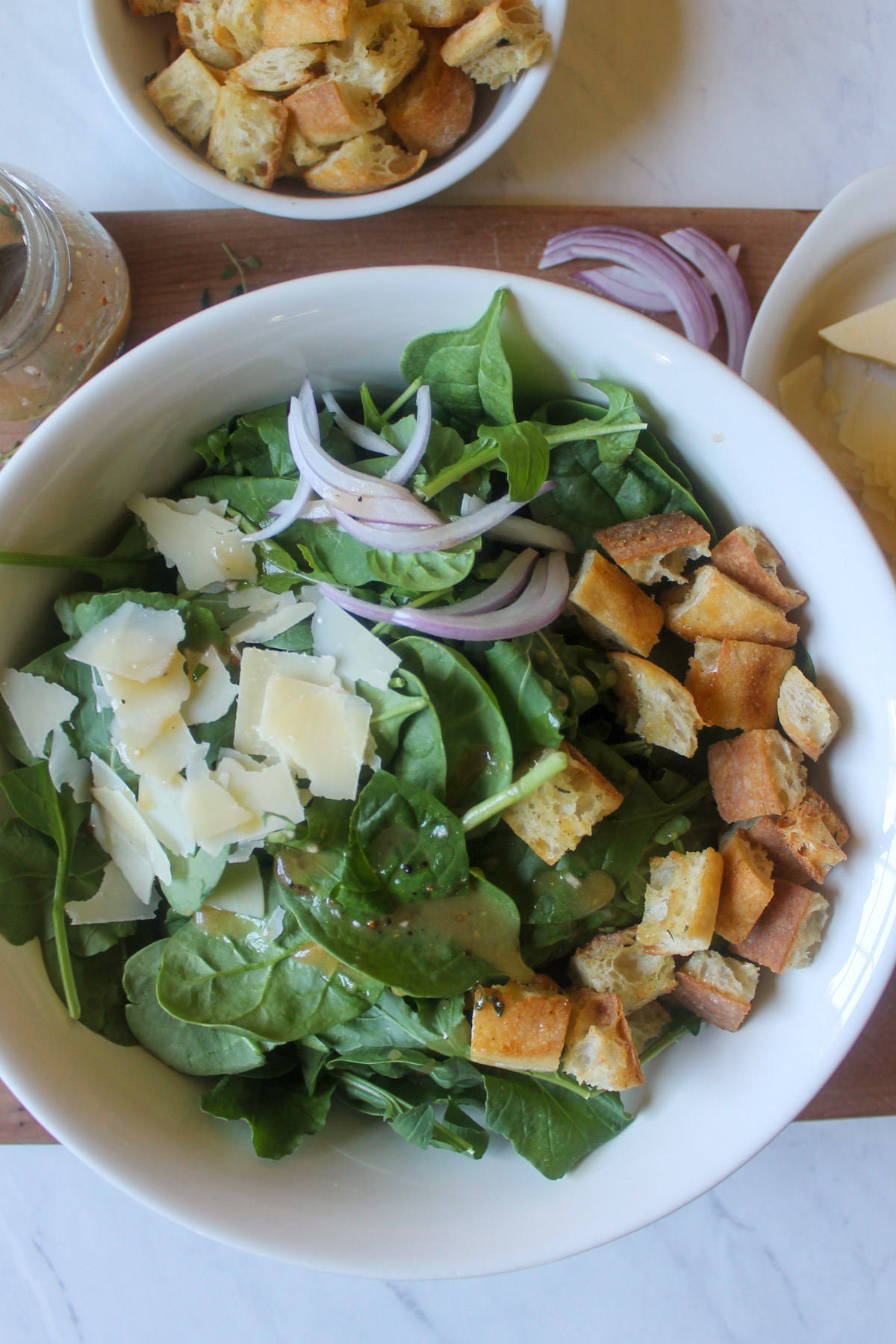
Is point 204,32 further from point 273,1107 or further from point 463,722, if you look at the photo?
point 273,1107

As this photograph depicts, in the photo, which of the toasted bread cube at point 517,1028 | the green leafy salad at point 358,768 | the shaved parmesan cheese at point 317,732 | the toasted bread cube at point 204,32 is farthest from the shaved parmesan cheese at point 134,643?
the toasted bread cube at point 204,32

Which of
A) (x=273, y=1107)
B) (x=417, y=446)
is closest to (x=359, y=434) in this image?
(x=417, y=446)

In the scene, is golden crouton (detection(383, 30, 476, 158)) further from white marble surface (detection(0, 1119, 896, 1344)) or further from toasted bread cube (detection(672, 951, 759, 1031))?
white marble surface (detection(0, 1119, 896, 1344))

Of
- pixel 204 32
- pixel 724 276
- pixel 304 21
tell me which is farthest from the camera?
pixel 724 276

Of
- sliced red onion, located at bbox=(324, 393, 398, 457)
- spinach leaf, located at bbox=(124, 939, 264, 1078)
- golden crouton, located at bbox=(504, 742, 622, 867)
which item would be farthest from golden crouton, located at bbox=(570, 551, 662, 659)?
spinach leaf, located at bbox=(124, 939, 264, 1078)

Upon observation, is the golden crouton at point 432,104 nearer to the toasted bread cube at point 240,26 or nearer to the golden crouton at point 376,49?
the golden crouton at point 376,49

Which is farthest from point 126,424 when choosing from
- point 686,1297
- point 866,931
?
point 686,1297

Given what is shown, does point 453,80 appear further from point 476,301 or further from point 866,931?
point 866,931
